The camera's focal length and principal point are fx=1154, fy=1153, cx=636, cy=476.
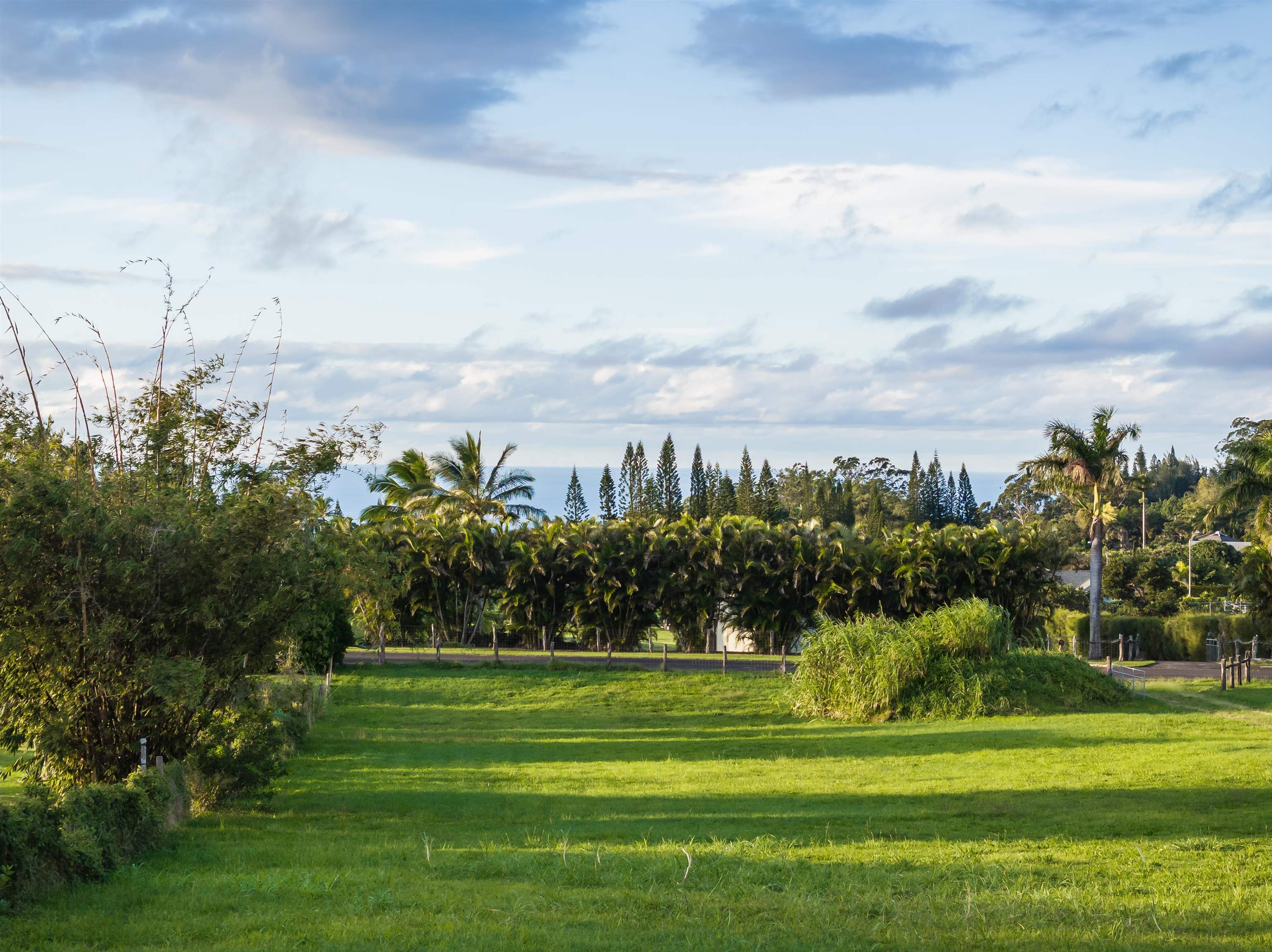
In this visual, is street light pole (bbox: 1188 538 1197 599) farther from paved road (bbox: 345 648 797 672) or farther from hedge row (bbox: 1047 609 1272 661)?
paved road (bbox: 345 648 797 672)

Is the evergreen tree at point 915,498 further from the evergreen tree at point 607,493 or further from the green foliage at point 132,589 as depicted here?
the green foliage at point 132,589

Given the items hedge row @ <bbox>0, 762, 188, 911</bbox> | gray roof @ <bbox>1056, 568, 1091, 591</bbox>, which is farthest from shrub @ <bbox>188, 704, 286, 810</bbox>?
gray roof @ <bbox>1056, 568, 1091, 591</bbox>

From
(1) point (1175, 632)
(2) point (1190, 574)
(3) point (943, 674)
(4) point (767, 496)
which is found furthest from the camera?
(4) point (767, 496)

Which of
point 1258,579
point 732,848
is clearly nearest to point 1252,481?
point 1258,579

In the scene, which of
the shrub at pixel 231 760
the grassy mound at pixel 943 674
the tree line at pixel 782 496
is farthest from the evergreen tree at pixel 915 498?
the shrub at pixel 231 760

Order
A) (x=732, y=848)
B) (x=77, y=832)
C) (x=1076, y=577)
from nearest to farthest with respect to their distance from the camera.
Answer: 1. (x=77, y=832)
2. (x=732, y=848)
3. (x=1076, y=577)

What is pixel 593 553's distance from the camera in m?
40.7

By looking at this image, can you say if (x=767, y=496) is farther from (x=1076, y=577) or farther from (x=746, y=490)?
(x=1076, y=577)

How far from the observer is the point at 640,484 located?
3467 inches

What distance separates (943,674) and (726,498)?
51.3m

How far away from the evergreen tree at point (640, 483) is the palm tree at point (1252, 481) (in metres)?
48.0

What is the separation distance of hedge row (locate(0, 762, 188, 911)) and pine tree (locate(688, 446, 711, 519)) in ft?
213

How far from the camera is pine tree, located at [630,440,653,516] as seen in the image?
274ft

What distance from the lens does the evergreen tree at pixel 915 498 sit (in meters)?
87.0
